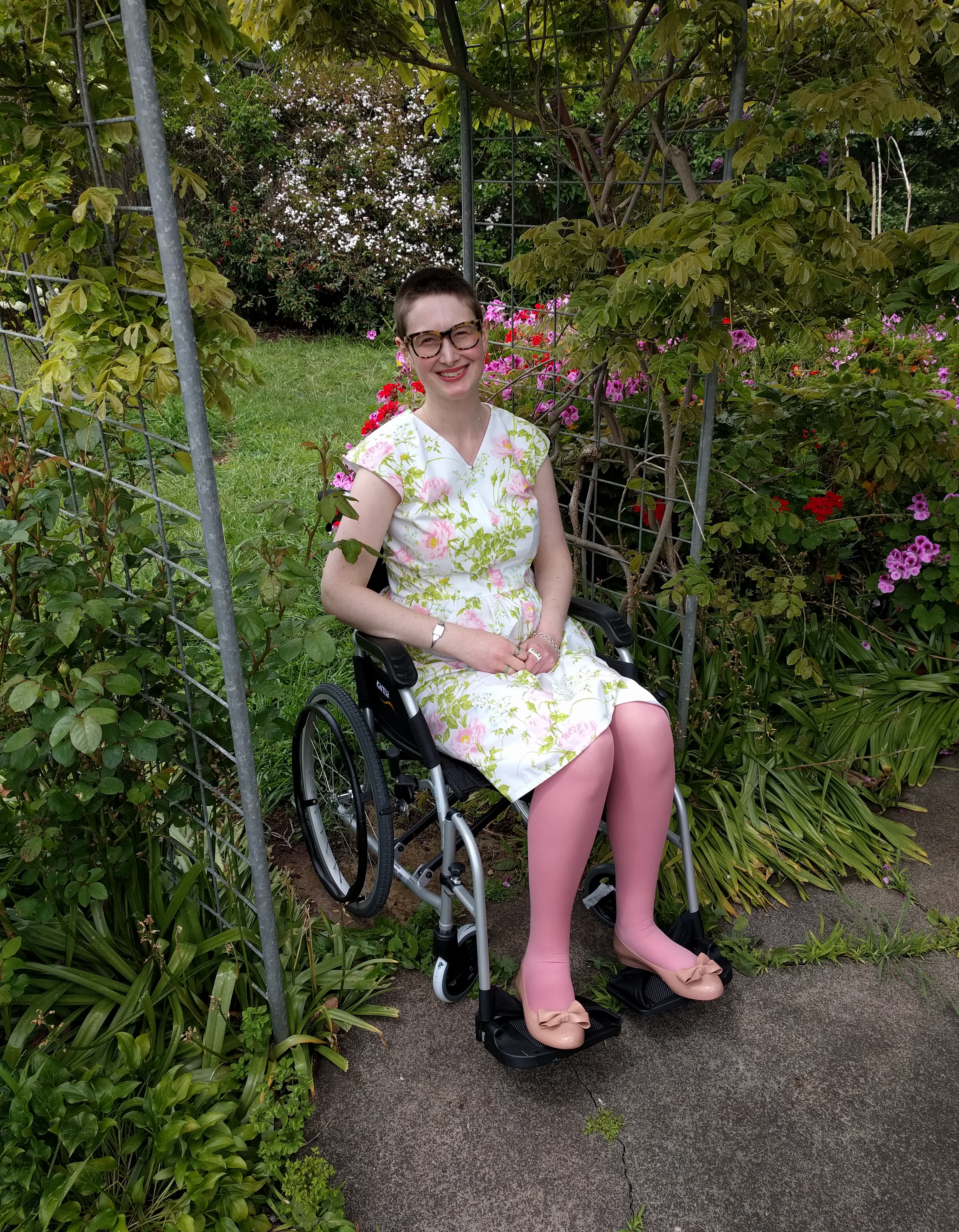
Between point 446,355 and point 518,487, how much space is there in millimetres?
336

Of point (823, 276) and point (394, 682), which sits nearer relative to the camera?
point (394, 682)

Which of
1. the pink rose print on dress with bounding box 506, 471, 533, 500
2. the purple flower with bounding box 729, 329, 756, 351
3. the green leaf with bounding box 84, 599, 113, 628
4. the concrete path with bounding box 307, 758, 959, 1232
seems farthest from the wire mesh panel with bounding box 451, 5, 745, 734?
the green leaf with bounding box 84, 599, 113, 628

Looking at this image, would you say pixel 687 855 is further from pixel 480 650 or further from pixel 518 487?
pixel 518 487

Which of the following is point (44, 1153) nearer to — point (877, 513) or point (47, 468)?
point (47, 468)

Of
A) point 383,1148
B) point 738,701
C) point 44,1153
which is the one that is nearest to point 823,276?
point 738,701

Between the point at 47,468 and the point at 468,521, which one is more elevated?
the point at 47,468

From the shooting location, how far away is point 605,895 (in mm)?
2223

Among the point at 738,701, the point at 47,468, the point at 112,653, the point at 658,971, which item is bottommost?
the point at 658,971

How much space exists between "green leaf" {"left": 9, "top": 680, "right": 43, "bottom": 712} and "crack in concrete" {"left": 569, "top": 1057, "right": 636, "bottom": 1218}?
48.3 inches

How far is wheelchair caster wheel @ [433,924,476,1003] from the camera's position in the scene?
6.31 ft

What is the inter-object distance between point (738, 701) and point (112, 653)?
166 cm

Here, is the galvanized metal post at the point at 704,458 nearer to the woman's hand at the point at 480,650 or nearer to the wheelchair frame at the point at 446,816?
the wheelchair frame at the point at 446,816

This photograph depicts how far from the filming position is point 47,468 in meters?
1.68

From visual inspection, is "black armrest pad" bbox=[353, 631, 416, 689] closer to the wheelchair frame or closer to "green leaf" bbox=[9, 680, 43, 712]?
the wheelchair frame
